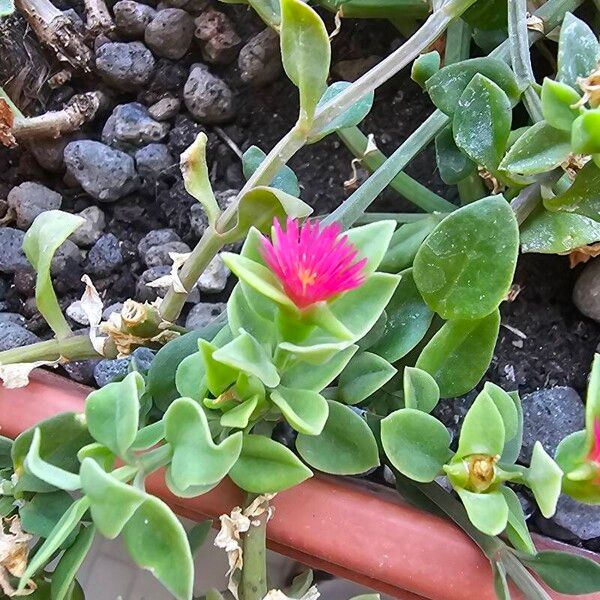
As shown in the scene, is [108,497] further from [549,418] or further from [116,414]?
[549,418]

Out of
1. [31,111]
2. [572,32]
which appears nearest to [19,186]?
[31,111]

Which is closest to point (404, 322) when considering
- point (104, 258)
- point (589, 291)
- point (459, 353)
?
point (459, 353)

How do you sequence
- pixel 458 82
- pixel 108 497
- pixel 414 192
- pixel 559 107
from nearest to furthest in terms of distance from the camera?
pixel 108 497, pixel 559 107, pixel 458 82, pixel 414 192

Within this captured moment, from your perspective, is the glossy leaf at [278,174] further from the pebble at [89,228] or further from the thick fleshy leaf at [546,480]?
the thick fleshy leaf at [546,480]

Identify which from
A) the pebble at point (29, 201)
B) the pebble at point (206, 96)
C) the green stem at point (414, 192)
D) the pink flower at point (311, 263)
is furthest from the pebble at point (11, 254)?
the pink flower at point (311, 263)

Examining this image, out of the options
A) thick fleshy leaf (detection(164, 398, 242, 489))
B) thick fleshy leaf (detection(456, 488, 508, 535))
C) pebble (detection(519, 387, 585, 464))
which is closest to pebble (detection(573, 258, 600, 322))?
pebble (detection(519, 387, 585, 464))

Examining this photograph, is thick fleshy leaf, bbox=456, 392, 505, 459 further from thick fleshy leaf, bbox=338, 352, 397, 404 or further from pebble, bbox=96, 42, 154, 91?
pebble, bbox=96, 42, 154, 91
